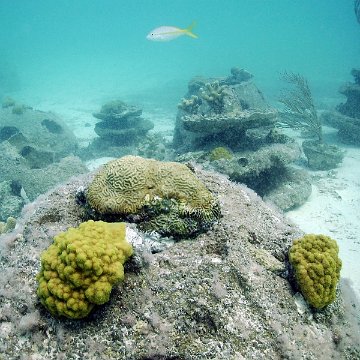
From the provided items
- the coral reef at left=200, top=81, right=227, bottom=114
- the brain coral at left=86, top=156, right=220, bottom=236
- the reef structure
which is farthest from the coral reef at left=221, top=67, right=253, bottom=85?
the brain coral at left=86, top=156, right=220, bottom=236

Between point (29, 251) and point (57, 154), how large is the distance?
1053 centimetres

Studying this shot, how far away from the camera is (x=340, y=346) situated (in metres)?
2.96

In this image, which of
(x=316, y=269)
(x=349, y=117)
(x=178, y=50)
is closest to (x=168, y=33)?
(x=316, y=269)

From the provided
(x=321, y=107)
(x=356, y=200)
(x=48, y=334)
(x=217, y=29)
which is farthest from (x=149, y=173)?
(x=217, y=29)

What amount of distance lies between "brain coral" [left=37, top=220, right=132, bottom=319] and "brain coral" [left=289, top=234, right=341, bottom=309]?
1.78m

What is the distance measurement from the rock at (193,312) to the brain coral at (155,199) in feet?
0.76

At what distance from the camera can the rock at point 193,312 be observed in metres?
2.48

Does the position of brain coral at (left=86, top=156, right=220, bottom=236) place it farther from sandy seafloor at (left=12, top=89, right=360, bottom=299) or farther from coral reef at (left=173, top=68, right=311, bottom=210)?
coral reef at (left=173, top=68, right=311, bottom=210)

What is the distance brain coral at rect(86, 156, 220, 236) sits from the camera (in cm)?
326

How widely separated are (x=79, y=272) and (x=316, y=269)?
7.40ft

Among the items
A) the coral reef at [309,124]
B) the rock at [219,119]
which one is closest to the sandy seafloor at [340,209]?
the coral reef at [309,124]

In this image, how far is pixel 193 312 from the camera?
2.63 meters

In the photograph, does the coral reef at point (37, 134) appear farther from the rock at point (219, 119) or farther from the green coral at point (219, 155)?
the green coral at point (219, 155)

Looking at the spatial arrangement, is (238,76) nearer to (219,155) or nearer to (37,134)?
→ (219,155)
